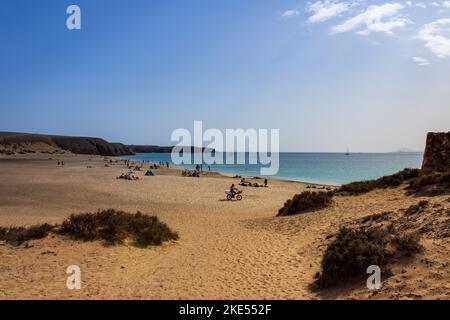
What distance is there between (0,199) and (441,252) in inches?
975

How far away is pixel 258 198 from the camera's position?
28.5 m

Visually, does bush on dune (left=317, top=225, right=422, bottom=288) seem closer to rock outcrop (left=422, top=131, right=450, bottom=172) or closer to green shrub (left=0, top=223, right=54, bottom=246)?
green shrub (left=0, top=223, right=54, bottom=246)

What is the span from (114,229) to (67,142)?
155258mm

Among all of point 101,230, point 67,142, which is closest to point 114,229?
point 101,230

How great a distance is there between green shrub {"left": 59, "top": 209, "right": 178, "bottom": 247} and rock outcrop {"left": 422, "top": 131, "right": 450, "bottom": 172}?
1397 centimetres

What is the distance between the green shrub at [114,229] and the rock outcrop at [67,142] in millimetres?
131678

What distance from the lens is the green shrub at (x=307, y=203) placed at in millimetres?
17922

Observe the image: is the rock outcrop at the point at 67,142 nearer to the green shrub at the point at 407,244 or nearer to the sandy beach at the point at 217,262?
the sandy beach at the point at 217,262

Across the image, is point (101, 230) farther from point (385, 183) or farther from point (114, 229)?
point (385, 183)

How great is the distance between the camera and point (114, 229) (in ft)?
39.2

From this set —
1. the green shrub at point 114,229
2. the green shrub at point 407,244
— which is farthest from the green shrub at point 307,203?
the green shrub at point 407,244

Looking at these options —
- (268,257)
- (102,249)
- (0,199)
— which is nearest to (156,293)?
(102,249)

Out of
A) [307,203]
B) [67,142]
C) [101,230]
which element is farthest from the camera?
[67,142]

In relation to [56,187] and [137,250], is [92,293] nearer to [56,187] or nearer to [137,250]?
[137,250]
